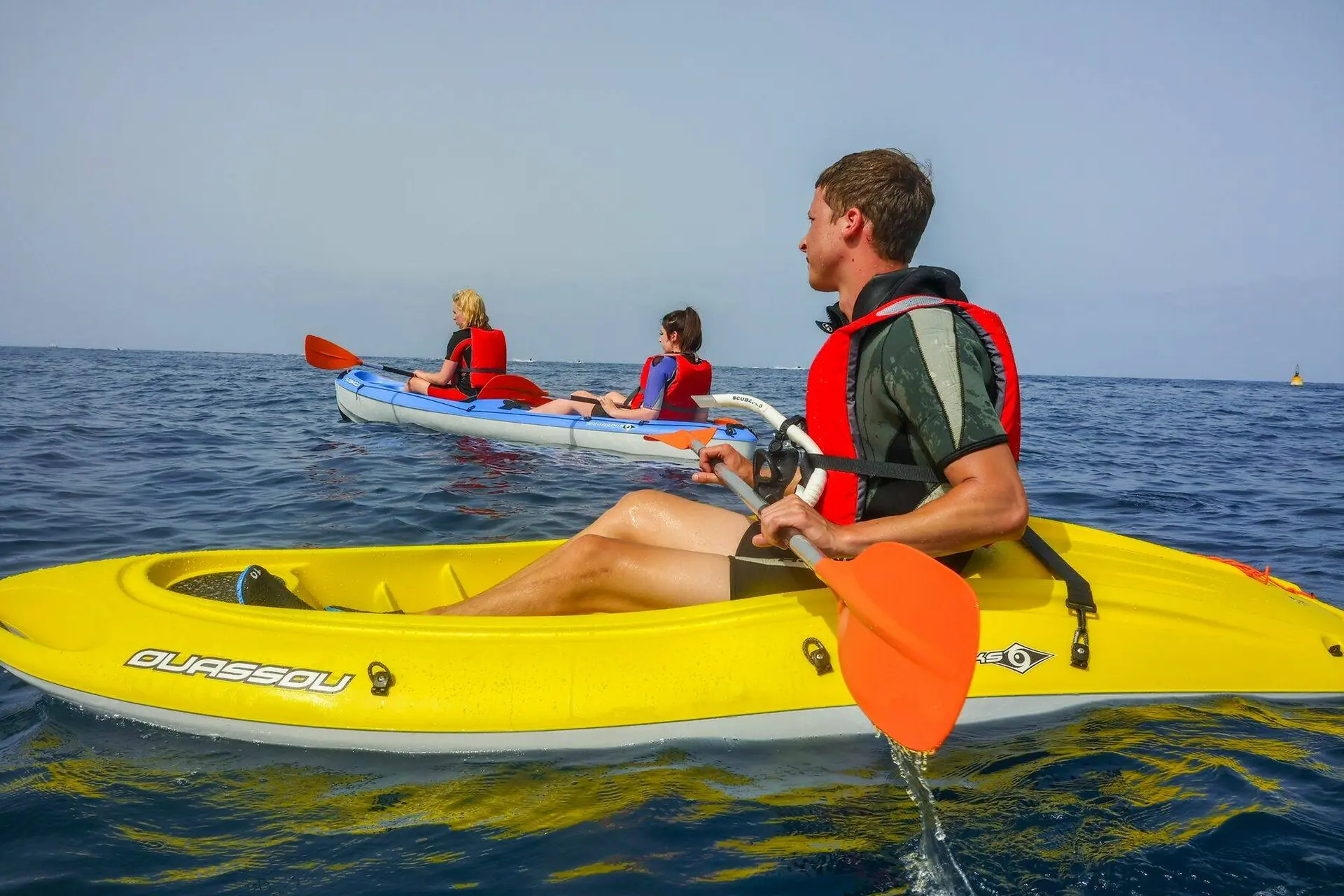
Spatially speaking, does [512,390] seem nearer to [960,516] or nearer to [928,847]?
[960,516]

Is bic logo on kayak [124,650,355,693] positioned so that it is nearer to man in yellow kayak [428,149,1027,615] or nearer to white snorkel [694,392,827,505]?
man in yellow kayak [428,149,1027,615]

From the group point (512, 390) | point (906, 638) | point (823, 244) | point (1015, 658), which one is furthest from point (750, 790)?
point (512, 390)

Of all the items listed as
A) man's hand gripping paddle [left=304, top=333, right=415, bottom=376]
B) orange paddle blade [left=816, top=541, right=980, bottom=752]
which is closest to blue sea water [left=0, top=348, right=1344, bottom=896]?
orange paddle blade [left=816, top=541, right=980, bottom=752]

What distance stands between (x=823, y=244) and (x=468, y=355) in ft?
30.1

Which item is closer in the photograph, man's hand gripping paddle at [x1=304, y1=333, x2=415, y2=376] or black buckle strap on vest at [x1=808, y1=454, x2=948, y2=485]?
black buckle strap on vest at [x1=808, y1=454, x2=948, y2=485]

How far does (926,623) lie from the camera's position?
88.7 inches

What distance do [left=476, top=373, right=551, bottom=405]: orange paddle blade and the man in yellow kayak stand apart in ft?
26.1

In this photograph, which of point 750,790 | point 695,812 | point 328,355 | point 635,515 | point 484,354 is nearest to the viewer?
point 695,812

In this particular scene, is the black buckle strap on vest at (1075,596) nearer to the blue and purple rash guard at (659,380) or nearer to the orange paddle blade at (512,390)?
the blue and purple rash guard at (659,380)

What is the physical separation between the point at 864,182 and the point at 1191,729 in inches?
82.0

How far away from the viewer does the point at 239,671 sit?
299 cm

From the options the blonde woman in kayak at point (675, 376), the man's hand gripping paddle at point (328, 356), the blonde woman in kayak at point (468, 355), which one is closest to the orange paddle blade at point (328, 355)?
the man's hand gripping paddle at point (328, 356)

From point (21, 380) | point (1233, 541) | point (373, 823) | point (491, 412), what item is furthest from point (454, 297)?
point (21, 380)

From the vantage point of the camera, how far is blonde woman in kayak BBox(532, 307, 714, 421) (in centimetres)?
959
